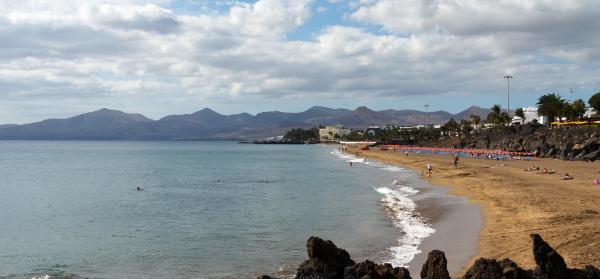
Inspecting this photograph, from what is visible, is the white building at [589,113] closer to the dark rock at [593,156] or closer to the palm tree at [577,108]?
the palm tree at [577,108]

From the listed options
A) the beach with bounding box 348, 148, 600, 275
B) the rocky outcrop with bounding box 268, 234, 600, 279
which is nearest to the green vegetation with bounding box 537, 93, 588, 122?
the beach with bounding box 348, 148, 600, 275

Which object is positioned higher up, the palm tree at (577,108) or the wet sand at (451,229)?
the palm tree at (577,108)

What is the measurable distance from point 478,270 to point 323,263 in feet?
10.7

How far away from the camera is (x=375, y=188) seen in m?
43.5

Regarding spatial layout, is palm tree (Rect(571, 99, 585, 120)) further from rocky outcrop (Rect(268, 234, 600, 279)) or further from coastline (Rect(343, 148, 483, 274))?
rocky outcrop (Rect(268, 234, 600, 279))

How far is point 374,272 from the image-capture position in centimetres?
1105

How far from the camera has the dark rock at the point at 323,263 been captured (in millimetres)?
11672

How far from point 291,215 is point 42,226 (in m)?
13.3

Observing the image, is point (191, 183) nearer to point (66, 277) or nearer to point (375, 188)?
point (375, 188)

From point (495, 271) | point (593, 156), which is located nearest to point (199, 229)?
point (495, 271)

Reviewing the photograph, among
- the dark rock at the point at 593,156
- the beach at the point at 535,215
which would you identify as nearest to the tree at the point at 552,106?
the dark rock at the point at 593,156

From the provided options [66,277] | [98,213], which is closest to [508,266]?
[66,277]

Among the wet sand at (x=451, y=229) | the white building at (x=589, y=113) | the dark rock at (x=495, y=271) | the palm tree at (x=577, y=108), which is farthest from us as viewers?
the white building at (x=589, y=113)

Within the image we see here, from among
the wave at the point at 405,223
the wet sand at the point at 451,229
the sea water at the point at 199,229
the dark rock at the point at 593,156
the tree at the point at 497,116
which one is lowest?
the sea water at the point at 199,229
